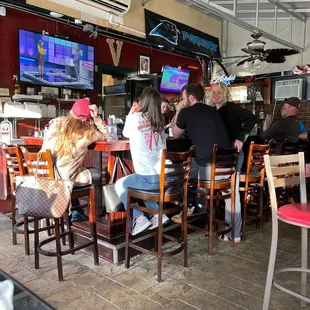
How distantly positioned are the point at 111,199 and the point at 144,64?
15.9 ft

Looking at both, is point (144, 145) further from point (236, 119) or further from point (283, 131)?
point (283, 131)

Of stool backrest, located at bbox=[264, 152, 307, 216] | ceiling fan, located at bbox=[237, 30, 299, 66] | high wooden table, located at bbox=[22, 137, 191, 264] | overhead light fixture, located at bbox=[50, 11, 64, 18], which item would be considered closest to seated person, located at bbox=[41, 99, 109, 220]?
high wooden table, located at bbox=[22, 137, 191, 264]

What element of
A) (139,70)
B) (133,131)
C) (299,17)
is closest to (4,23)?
(139,70)

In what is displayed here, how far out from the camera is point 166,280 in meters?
2.45

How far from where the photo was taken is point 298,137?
15.8ft

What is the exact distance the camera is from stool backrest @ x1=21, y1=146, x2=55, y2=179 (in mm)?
2357

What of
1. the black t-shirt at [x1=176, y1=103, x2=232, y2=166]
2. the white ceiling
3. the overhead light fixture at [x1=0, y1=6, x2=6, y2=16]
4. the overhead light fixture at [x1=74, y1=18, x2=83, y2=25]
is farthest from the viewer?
the white ceiling

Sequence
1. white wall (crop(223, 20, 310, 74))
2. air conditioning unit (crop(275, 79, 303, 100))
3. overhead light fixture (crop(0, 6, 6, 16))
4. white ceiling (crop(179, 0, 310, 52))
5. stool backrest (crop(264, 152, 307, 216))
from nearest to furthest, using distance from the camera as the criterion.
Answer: stool backrest (crop(264, 152, 307, 216))
overhead light fixture (crop(0, 6, 6, 16))
white ceiling (crop(179, 0, 310, 52))
air conditioning unit (crop(275, 79, 303, 100))
white wall (crop(223, 20, 310, 74))

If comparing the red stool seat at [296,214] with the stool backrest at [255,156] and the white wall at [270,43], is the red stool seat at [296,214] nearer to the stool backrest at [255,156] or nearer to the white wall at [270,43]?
the stool backrest at [255,156]

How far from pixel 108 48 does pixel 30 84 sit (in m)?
1.88

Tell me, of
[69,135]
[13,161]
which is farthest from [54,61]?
[69,135]

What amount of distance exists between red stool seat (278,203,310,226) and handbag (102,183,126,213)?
4.62ft

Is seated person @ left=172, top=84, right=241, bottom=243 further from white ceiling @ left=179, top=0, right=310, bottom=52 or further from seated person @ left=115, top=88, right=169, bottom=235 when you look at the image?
white ceiling @ left=179, top=0, right=310, bottom=52

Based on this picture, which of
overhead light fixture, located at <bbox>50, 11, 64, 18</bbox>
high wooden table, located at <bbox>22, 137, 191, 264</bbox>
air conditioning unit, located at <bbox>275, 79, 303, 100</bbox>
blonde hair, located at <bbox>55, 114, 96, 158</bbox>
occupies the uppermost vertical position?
overhead light fixture, located at <bbox>50, 11, 64, 18</bbox>
